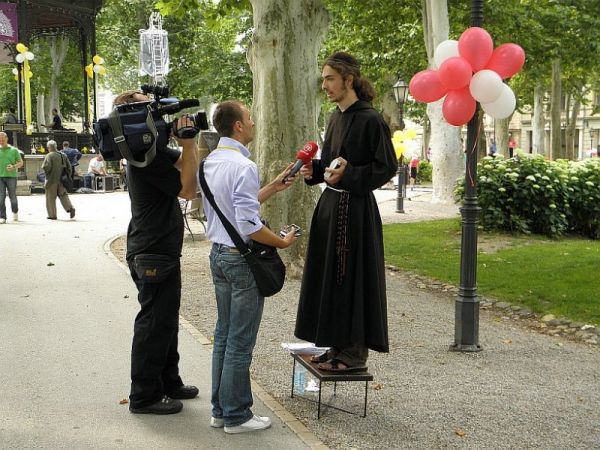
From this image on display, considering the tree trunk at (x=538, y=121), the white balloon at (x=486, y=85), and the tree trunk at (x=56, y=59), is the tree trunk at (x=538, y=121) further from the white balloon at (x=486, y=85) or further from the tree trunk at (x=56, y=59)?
the white balloon at (x=486, y=85)

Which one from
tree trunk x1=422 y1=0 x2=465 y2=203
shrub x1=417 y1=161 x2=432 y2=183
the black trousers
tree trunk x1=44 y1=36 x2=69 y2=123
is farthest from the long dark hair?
tree trunk x1=44 y1=36 x2=69 y2=123

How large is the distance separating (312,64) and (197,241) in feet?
18.8

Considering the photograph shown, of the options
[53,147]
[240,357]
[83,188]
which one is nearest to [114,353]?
[240,357]

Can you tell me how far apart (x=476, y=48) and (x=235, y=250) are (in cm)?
403

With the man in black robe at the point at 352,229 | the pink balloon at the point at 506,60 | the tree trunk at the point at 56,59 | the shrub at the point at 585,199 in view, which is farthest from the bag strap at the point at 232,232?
the tree trunk at the point at 56,59

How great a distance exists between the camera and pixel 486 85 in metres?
7.94

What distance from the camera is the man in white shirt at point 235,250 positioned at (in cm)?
470

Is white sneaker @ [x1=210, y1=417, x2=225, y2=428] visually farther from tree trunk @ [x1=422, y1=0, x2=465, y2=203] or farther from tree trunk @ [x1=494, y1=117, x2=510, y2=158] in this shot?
tree trunk @ [x1=494, y1=117, x2=510, y2=158]

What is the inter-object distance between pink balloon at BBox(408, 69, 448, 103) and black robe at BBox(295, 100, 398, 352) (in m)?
2.97

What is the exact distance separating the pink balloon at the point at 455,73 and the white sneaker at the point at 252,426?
409 centimetres

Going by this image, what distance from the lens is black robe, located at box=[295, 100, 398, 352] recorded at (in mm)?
5242

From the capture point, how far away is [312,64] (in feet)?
37.1

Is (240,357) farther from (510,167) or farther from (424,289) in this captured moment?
(510,167)

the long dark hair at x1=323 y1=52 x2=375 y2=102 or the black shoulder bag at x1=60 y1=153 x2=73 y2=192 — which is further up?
the long dark hair at x1=323 y1=52 x2=375 y2=102
